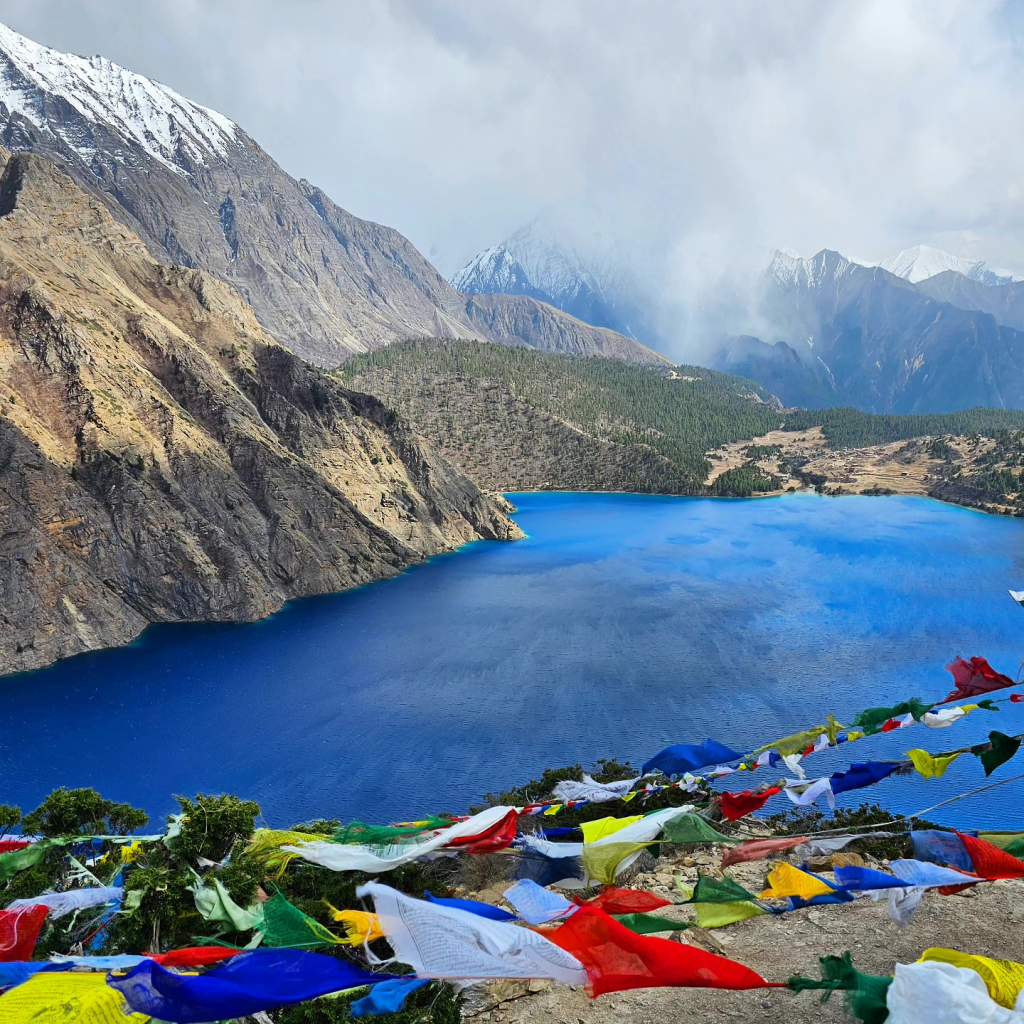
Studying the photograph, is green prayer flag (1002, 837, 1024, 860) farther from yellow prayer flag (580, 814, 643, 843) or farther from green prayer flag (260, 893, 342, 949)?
green prayer flag (260, 893, 342, 949)

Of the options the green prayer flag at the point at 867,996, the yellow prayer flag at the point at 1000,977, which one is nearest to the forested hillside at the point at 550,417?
the yellow prayer flag at the point at 1000,977

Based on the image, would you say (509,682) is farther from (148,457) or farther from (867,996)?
(148,457)

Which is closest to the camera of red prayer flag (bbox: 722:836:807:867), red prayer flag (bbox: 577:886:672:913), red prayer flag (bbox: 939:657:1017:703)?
red prayer flag (bbox: 577:886:672:913)

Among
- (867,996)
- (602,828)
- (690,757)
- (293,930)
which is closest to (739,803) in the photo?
(602,828)

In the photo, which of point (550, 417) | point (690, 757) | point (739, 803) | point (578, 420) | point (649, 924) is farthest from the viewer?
point (578, 420)

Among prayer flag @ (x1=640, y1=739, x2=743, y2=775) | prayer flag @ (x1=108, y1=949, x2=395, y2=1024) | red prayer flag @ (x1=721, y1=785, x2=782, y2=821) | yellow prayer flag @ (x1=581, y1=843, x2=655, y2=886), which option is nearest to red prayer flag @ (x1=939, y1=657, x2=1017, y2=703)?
red prayer flag @ (x1=721, y1=785, x2=782, y2=821)

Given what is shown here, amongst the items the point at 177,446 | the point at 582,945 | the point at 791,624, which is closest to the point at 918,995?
the point at 582,945

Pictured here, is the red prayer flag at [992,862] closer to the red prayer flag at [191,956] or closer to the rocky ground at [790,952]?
the rocky ground at [790,952]
